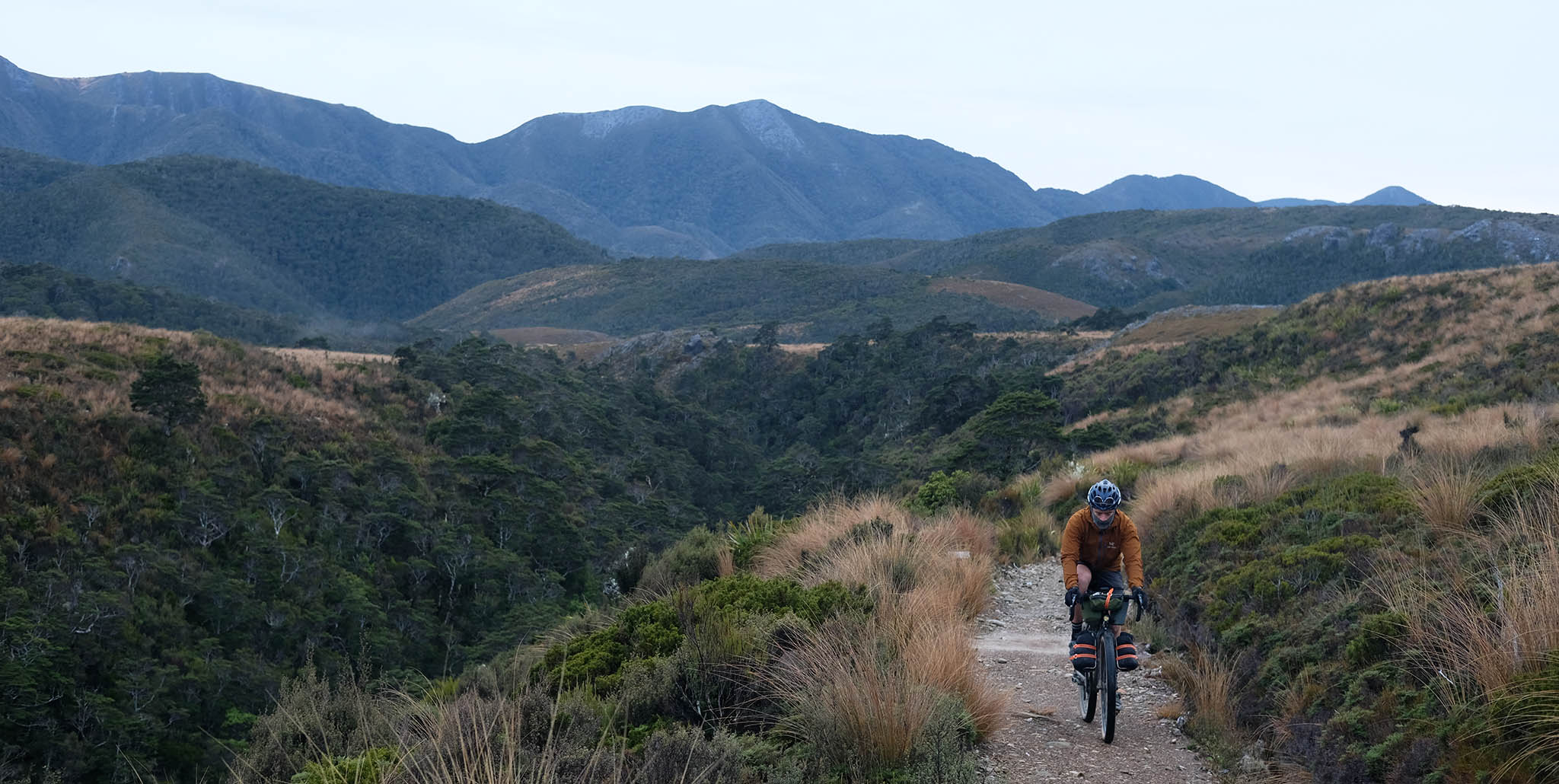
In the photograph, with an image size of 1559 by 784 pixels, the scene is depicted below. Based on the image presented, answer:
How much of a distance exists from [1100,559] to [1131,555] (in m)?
0.20

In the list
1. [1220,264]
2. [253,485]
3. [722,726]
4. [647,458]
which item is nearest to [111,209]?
[647,458]

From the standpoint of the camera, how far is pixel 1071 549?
614cm

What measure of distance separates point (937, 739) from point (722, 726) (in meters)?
1.13

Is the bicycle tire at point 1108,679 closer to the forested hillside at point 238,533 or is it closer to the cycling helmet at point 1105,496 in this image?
the cycling helmet at point 1105,496

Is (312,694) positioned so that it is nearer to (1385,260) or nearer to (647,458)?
(647,458)

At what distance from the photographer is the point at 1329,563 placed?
7031 mm

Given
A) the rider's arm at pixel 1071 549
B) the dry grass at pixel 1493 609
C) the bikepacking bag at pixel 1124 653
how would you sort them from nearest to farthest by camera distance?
the dry grass at pixel 1493 609, the bikepacking bag at pixel 1124 653, the rider's arm at pixel 1071 549

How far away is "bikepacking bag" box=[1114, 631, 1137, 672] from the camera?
19.1ft

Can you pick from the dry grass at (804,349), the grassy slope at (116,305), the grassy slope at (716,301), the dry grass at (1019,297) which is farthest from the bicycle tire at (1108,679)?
the dry grass at (1019,297)

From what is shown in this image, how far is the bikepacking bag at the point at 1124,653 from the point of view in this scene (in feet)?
19.1

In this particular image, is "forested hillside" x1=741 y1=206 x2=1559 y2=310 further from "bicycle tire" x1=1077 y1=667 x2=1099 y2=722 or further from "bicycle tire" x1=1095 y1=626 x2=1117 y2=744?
"bicycle tire" x1=1095 y1=626 x2=1117 y2=744

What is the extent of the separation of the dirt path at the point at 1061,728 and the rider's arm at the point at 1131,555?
992mm

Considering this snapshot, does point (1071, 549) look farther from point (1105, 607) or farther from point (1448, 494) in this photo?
point (1448, 494)

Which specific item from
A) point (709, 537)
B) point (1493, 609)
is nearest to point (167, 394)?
point (709, 537)
